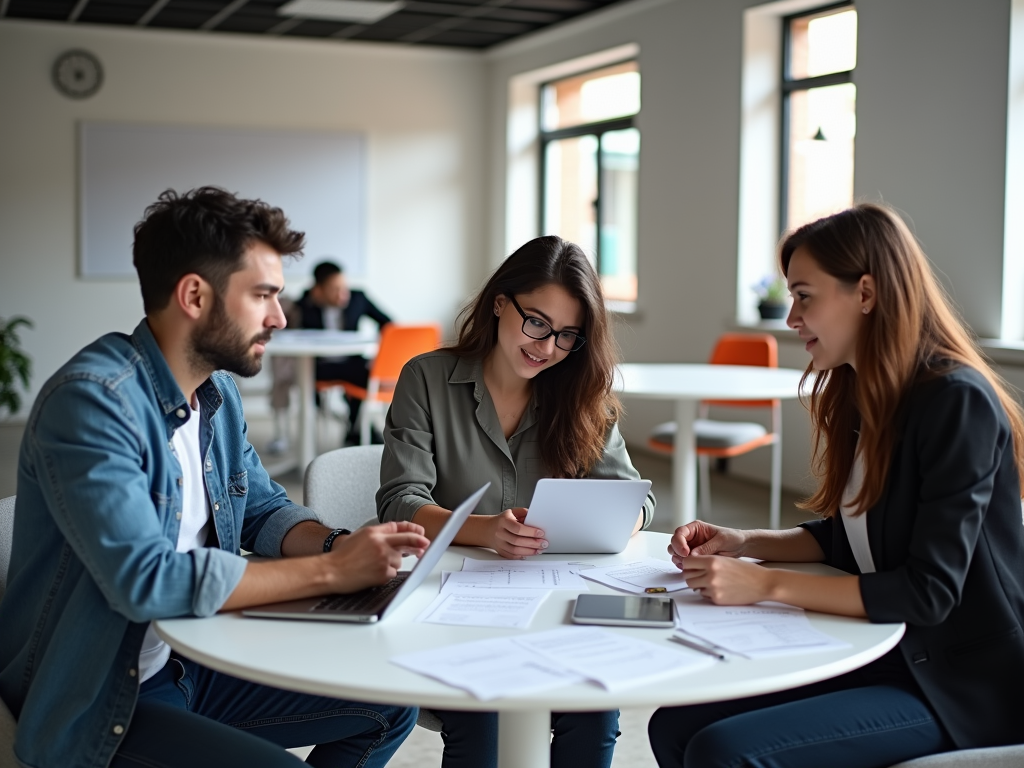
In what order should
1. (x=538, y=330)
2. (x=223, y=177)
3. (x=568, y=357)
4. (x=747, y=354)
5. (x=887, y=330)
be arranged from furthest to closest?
1. (x=223, y=177)
2. (x=747, y=354)
3. (x=568, y=357)
4. (x=538, y=330)
5. (x=887, y=330)

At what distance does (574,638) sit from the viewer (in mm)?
1406

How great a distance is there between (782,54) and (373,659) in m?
5.69

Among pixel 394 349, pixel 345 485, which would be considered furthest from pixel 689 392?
pixel 394 349

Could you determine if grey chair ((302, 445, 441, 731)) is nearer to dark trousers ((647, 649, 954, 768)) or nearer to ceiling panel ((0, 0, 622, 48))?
dark trousers ((647, 649, 954, 768))

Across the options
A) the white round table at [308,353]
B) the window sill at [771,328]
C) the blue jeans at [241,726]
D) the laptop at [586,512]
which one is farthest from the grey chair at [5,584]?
the window sill at [771,328]

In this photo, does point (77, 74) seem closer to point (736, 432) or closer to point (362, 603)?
point (736, 432)

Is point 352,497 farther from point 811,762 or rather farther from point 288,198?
point 288,198

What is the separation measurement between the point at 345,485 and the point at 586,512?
73 cm

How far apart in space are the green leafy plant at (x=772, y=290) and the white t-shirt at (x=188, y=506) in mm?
4603

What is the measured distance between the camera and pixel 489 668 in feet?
4.23

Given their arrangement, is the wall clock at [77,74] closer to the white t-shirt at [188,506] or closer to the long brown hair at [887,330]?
the white t-shirt at [188,506]

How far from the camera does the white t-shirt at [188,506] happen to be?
62.9 inches

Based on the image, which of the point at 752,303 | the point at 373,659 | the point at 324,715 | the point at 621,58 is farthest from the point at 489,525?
Answer: the point at 621,58

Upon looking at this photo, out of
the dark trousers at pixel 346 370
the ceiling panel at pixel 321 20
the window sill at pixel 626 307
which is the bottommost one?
the dark trousers at pixel 346 370
